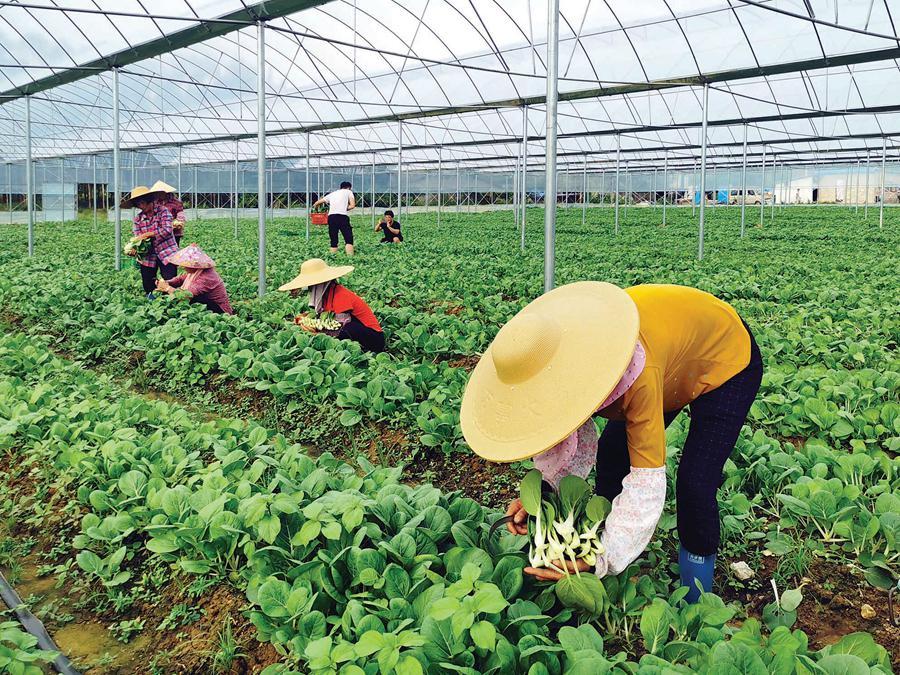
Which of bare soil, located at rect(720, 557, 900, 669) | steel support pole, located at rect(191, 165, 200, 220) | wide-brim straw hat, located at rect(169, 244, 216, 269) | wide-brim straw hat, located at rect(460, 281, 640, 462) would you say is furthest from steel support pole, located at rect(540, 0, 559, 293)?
steel support pole, located at rect(191, 165, 200, 220)

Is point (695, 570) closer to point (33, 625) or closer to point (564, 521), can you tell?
point (564, 521)

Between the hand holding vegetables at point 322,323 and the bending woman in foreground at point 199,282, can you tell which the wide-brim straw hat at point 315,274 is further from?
the bending woman in foreground at point 199,282

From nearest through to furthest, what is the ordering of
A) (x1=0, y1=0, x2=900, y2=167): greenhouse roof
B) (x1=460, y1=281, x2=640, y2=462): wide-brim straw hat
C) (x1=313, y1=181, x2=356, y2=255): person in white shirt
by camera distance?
(x1=460, y1=281, x2=640, y2=462): wide-brim straw hat → (x1=0, y1=0, x2=900, y2=167): greenhouse roof → (x1=313, y1=181, x2=356, y2=255): person in white shirt

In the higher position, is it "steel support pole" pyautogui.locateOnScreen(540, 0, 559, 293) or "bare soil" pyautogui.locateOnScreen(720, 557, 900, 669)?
"steel support pole" pyautogui.locateOnScreen(540, 0, 559, 293)

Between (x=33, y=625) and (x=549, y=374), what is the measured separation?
7.00ft

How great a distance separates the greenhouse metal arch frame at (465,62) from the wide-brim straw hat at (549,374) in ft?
11.4

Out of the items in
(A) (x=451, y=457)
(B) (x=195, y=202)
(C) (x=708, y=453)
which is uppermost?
(B) (x=195, y=202)

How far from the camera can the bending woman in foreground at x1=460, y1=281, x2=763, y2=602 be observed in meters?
1.96

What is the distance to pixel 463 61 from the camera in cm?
1571

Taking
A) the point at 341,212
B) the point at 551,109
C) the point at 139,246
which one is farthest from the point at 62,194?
the point at 551,109

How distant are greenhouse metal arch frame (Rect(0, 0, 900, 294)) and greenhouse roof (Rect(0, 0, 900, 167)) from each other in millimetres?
34

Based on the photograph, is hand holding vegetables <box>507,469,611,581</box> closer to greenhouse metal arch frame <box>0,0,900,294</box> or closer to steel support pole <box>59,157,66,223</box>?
greenhouse metal arch frame <box>0,0,900,294</box>

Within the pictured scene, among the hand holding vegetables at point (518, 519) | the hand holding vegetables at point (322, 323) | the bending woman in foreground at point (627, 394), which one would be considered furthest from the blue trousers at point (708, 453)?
the hand holding vegetables at point (322, 323)

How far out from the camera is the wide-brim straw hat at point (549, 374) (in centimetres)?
190
